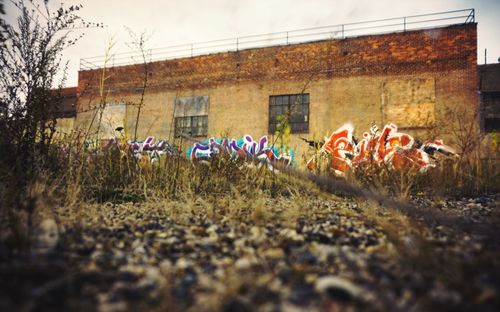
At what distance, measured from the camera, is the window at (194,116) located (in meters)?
14.5

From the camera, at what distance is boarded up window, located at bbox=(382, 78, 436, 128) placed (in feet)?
36.8

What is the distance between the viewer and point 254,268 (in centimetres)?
133

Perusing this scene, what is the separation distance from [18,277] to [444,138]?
12420 millimetres

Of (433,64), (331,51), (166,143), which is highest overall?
(331,51)

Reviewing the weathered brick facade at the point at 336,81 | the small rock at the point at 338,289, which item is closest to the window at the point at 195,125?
the weathered brick facade at the point at 336,81

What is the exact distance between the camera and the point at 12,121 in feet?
10.7

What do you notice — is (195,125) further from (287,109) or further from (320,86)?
(320,86)

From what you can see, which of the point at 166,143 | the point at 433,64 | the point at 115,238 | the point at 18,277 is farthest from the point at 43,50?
the point at 433,64

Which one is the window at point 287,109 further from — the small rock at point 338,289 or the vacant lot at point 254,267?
the small rock at point 338,289

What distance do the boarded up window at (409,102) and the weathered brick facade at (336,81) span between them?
1.3 inches

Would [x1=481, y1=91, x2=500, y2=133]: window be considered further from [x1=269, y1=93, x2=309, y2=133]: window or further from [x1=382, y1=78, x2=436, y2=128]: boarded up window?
[x1=269, y1=93, x2=309, y2=133]: window

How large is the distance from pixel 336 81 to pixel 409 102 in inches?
117

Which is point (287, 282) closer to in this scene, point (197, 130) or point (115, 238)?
point (115, 238)

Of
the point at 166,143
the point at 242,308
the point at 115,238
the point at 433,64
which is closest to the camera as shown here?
the point at 242,308
